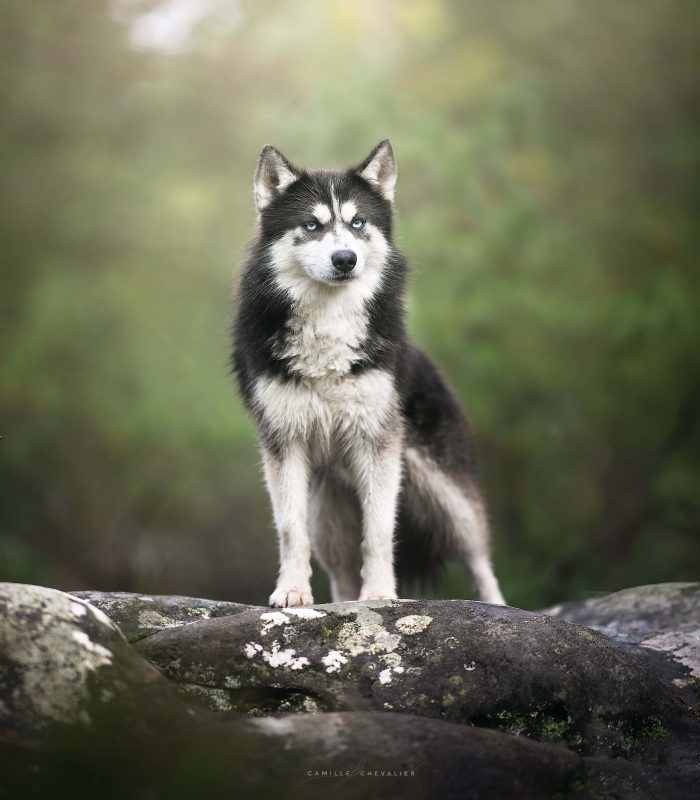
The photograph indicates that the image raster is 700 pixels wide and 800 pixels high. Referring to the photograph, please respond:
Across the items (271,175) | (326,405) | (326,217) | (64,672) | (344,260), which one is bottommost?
(64,672)

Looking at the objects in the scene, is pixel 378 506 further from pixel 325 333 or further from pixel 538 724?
pixel 538 724

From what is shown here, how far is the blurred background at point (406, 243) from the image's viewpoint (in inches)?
422

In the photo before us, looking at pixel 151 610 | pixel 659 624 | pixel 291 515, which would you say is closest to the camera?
pixel 151 610

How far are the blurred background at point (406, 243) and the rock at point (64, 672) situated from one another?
592 centimetres

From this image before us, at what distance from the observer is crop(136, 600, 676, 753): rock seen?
3.72 meters

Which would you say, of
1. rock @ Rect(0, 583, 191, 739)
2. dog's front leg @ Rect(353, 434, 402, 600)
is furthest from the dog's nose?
rock @ Rect(0, 583, 191, 739)

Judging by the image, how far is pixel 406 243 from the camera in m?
9.57

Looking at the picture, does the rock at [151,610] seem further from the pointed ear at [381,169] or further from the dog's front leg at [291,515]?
the pointed ear at [381,169]

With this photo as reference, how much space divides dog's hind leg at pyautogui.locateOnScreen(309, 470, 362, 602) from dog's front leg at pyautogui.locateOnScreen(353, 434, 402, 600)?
50 centimetres

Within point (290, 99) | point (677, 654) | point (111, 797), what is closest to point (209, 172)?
point (290, 99)

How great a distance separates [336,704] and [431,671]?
0.41m

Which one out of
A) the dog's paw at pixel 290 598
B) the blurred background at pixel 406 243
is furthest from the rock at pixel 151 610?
the blurred background at pixel 406 243

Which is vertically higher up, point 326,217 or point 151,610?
point 326,217

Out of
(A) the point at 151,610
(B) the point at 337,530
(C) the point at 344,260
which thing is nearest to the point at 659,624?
(B) the point at 337,530
